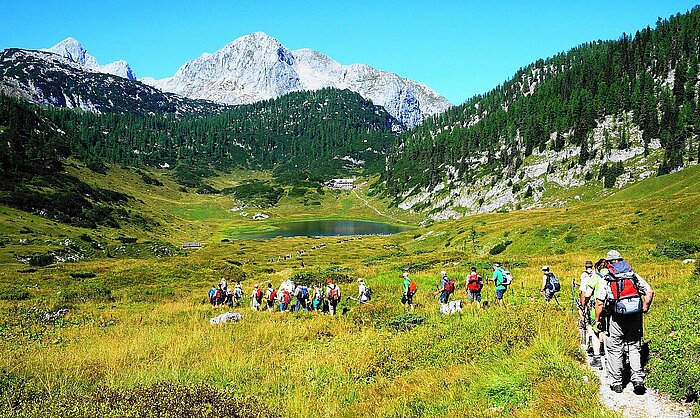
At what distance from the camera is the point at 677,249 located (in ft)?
99.9

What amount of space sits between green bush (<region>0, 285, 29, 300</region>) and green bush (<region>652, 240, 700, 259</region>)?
52.6 m

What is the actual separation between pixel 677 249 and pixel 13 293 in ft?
182

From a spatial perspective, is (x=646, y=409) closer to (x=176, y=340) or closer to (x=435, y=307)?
(x=435, y=307)

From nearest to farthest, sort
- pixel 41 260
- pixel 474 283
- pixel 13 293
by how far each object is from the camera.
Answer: pixel 474 283
pixel 13 293
pixel 41 260

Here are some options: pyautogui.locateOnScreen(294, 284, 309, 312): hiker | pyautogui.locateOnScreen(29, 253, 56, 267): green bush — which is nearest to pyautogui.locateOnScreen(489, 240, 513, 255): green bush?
pyautogui.locateOnScreen(294, 284, 309, 312): hiker

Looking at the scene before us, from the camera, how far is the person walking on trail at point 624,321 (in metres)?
7.68

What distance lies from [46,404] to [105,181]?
733 feet

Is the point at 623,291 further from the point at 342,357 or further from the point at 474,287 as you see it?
the point at 474,287

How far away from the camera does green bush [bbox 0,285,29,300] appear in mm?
33562

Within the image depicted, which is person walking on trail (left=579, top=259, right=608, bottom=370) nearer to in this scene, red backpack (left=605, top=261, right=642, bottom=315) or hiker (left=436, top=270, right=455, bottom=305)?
red backpack (left=605, top=261, right=642, bottom=315)

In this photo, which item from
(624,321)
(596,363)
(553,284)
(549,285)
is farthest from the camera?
(549,285)

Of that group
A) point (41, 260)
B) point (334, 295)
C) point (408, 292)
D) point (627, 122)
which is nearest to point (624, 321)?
point (408, 292)

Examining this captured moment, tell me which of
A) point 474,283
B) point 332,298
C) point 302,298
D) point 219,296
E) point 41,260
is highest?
point 41,260

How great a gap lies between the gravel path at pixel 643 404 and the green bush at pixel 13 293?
42.1 m
